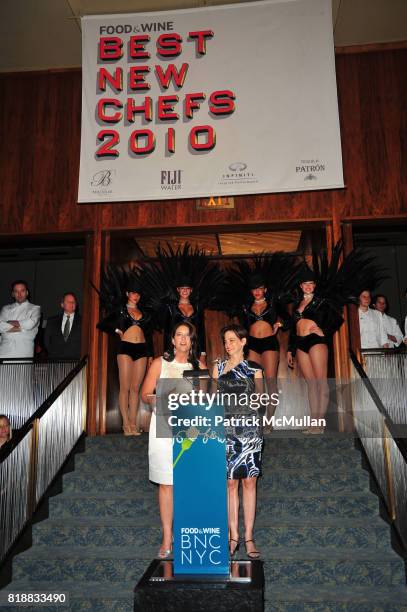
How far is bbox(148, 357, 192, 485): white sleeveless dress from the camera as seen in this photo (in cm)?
364

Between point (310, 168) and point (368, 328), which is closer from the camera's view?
point (368, 328)

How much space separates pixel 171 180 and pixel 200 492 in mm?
4946

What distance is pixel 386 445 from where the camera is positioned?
14.3ft

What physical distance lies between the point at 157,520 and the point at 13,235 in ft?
13.8

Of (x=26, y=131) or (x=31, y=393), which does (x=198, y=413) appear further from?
(x=26, y=131)

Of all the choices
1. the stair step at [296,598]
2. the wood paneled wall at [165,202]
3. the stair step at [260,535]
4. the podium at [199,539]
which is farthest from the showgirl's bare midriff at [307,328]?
the podium at [199,539]

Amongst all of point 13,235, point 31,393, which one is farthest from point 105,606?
point 13,235

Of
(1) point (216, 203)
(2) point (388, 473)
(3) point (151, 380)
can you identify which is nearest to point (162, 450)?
(3) point (151, 380)

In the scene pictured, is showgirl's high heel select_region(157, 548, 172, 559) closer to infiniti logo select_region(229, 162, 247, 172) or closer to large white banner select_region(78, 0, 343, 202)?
large white banner select_region(78, 0, 343, 202)

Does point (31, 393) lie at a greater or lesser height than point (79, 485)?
greater

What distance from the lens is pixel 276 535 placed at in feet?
13.5

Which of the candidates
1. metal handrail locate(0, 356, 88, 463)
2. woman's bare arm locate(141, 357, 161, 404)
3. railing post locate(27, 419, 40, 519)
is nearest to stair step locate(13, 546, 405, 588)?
railing post locate(27, 419, 40, 519)

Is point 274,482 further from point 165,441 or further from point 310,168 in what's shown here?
point 310,168

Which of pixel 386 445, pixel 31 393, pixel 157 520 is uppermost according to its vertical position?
pixel 31 393
